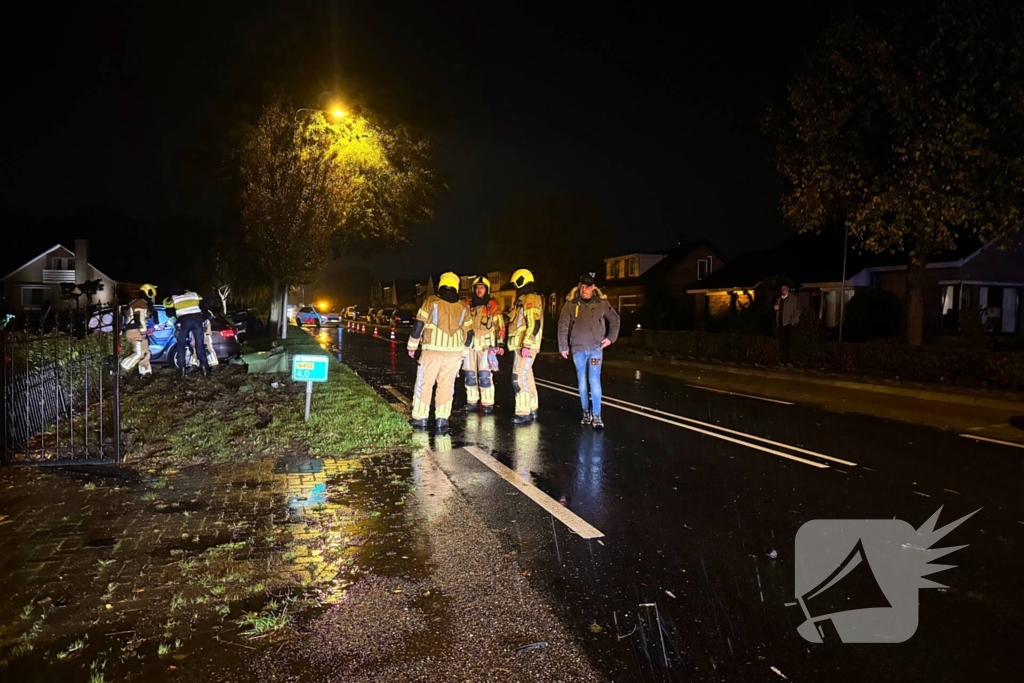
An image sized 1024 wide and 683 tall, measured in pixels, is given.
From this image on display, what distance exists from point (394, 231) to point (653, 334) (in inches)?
362

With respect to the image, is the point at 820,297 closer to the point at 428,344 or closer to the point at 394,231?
the point at 394,231

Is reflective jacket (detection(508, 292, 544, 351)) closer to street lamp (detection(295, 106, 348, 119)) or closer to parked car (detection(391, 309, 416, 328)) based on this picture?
street lamp (detection(295, 106, 348, 119))

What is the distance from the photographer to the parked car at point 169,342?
1503 cm

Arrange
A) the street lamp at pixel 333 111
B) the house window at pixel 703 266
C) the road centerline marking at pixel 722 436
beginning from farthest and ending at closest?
1. the house window at pixel 703 266
2. the street lamp at pixel 333 111
3. the road centerline marking at pixel 722 436

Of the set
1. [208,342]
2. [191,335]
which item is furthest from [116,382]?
[208,342]

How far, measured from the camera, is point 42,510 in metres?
5.70

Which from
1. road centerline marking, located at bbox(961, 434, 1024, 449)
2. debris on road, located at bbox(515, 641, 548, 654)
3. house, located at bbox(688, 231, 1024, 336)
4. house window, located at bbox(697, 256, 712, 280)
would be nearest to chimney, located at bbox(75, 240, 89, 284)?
debris on road, located at bbox(515, 641, 548, 654)

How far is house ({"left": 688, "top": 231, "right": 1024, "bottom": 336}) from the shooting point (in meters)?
24.2

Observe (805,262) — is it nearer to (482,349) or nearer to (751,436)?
(751,436)

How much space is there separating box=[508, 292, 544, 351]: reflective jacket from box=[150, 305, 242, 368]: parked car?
774cm

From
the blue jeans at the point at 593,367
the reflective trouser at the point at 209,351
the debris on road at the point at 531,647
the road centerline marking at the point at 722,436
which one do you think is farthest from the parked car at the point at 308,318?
the debris on road at the point at 531,647

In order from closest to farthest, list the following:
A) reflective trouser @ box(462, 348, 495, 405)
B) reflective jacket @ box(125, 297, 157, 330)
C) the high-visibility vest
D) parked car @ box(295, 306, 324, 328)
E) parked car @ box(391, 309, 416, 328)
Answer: reflective trouser @ box(462, 348, 495, 405), reflective jacket @ box(125, 297, 157, 330), the high-visibility vest, parked car @ box(295, 306, 324, 328), parked car @ box(391, 309, 416, 328)

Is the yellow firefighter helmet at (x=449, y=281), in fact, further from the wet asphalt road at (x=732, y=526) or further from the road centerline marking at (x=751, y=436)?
the road centerline marking at (x=751, y=436)

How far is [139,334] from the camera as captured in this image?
12961 mm
